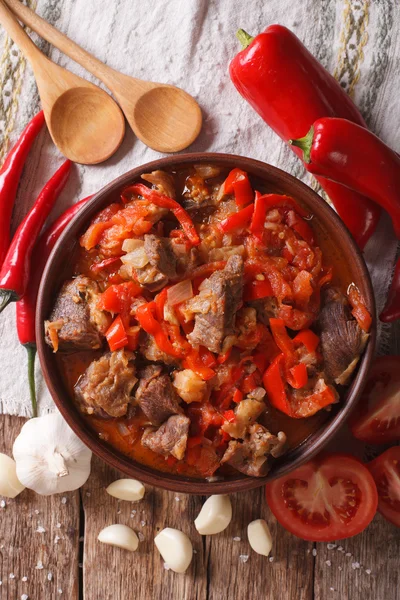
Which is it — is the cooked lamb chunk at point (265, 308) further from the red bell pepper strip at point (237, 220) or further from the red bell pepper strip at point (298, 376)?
the red bell pepper strip at point (237, 220)

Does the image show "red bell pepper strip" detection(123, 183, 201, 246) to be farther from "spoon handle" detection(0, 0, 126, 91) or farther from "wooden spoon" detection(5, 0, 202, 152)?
"spoon handle" detection(0, 0, 126, 91)

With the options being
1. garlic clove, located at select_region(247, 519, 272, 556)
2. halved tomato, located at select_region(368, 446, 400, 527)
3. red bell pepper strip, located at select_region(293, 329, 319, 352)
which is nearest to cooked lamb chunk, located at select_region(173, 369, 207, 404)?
red bell pepper strip, located at select_region(293, 329, 319, 352)

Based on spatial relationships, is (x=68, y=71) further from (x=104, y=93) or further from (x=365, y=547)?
(x=365, y=547)

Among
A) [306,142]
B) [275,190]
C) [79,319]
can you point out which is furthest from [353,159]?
[79,319]

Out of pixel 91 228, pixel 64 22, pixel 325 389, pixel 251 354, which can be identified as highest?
pixel 64 22

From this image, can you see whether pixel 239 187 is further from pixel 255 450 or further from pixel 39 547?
pixel 39 547

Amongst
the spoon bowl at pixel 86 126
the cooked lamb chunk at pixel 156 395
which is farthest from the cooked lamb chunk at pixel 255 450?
the spoon bowl at pixel 86 126

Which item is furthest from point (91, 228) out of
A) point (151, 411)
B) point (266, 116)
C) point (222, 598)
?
point (222, 598)
